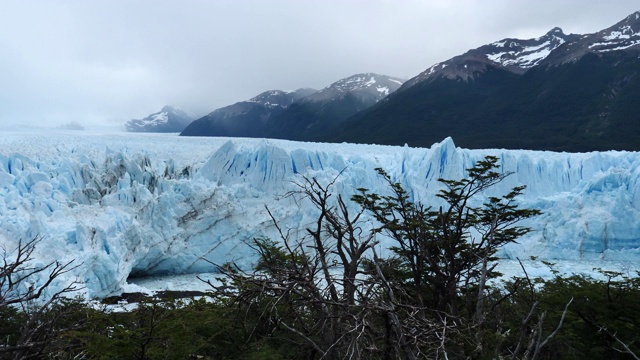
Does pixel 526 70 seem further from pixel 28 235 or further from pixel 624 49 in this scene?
pixel 28 235

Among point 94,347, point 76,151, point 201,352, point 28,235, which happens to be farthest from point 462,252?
point 76,151

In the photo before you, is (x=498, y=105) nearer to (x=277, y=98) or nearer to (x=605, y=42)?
(x=605, y=42)

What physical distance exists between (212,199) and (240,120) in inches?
2287

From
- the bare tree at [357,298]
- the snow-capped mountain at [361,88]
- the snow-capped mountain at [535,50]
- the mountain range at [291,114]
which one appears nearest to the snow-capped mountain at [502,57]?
the snow-capped mountain at [535,50]

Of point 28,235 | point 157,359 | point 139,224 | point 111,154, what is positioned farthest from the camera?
point 111,154

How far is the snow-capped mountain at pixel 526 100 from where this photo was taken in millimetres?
41906

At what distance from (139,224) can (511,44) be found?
7246 cm

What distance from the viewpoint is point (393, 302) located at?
208 centimetres

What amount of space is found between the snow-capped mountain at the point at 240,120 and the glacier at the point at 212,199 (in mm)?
47122

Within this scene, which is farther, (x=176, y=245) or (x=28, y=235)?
(x=176, y=245)

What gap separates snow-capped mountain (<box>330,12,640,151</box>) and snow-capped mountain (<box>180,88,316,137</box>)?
16.4 metres

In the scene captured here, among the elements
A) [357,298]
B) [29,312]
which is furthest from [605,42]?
[29,312]

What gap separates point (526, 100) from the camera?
54688mm

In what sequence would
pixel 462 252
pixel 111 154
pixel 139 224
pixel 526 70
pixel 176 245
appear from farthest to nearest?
pixel 526 70 → pixel 111 154 → pixel 176 245 → pixel 139 224 → pixel 462 252
